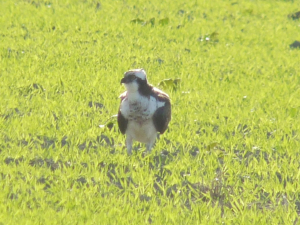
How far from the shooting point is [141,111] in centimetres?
600

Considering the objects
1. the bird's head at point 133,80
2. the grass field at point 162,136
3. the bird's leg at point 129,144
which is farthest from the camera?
the bird's leg at point 129,144

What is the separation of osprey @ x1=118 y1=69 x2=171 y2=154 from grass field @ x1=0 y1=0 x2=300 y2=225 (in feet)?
0.75

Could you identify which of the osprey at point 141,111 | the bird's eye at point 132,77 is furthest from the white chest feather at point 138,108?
the bird's eye at point 132,77

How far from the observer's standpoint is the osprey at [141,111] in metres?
5.94

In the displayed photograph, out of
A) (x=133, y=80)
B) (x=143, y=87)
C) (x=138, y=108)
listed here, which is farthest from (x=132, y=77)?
(x=138, y=108)

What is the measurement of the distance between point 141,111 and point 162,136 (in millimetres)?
808

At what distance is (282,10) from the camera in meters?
14.6

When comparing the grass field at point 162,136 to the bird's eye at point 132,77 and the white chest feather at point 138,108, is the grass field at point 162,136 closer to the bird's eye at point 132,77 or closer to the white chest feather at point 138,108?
the white chest feather at point 138,108

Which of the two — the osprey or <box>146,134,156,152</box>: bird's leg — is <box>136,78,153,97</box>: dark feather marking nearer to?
the osprey

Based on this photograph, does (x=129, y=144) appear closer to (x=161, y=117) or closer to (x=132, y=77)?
(x=161, y=117)

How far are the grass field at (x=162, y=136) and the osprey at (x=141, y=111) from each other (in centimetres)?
23

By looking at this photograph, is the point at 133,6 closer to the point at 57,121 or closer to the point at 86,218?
the point at 57,121

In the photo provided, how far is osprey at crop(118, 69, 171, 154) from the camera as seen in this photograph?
5.94m

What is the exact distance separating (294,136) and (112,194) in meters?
2.66
